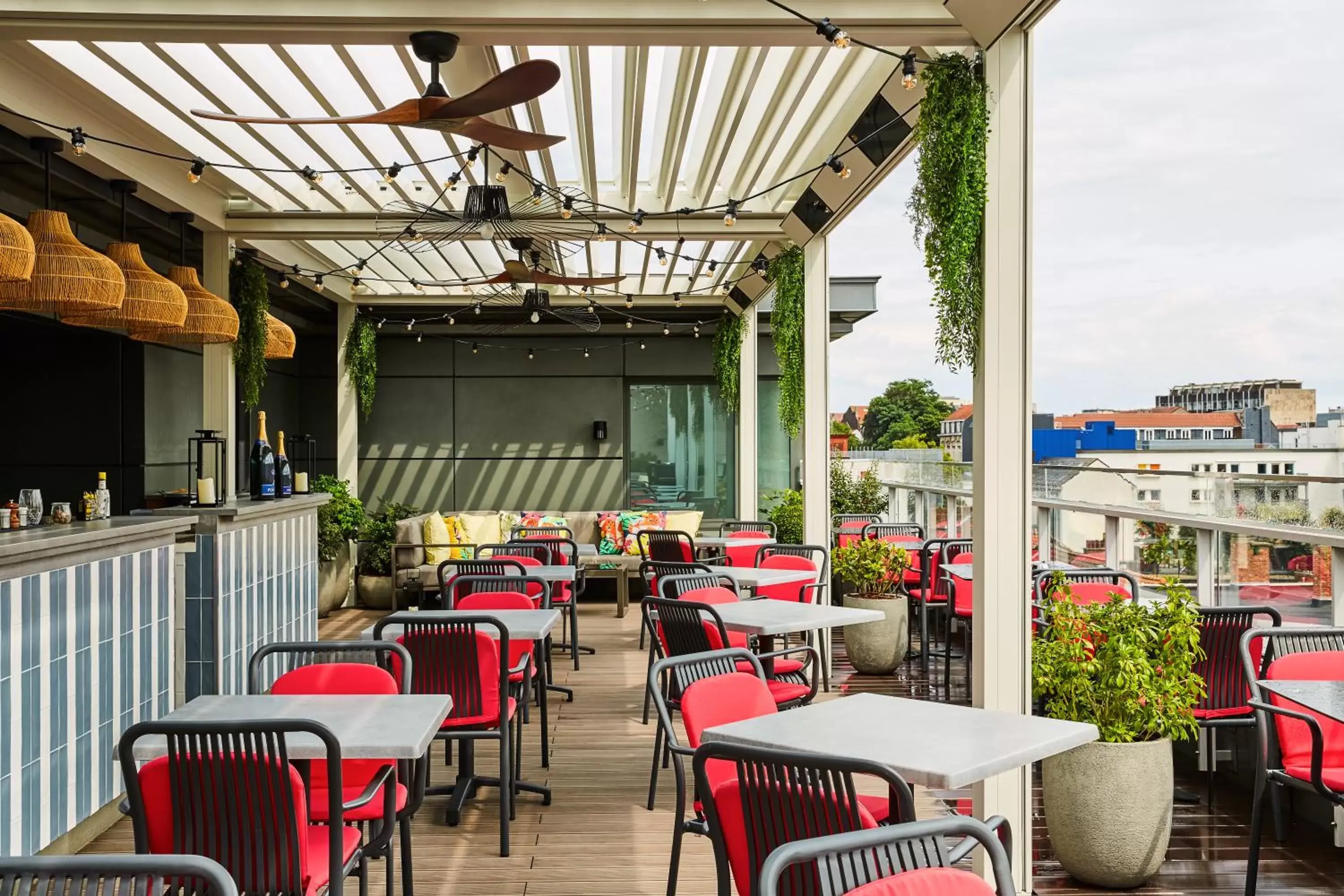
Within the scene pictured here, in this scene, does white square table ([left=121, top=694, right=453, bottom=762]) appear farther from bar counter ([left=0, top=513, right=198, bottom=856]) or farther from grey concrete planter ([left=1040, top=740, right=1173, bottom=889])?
grey concrete planter ([left=1040, top=740, right=1173, bottom=889])

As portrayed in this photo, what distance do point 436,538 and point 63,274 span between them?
766 centimetres

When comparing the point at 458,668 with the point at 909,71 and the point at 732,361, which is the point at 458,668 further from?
the point at 732,361

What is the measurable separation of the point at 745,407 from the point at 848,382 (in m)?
21.8

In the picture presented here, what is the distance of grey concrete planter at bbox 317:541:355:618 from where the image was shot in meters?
12.2

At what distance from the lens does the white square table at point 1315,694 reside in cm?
345

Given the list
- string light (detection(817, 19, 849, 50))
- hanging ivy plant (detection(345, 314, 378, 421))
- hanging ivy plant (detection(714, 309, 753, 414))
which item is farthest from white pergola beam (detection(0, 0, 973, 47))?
hanging ivy plant (detection(345, 314, 378, 421))

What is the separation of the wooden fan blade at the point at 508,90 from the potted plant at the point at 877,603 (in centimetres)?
531

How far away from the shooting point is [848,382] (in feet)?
113

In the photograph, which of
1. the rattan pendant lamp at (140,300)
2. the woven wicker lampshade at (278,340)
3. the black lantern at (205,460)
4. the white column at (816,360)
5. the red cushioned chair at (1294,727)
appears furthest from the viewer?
the woven wicker lampshade at (278,340)

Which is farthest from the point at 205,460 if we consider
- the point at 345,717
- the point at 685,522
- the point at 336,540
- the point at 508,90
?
the point at 345,717

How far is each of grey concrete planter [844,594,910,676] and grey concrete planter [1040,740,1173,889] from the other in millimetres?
4029

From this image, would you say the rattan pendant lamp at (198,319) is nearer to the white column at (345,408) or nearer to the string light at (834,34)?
the string light at (834,34)

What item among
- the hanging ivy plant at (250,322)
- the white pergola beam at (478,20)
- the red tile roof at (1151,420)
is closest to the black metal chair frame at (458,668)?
the white pergola beam at (478,20)

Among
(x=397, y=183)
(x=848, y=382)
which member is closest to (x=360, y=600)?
(x=397, y=183)
